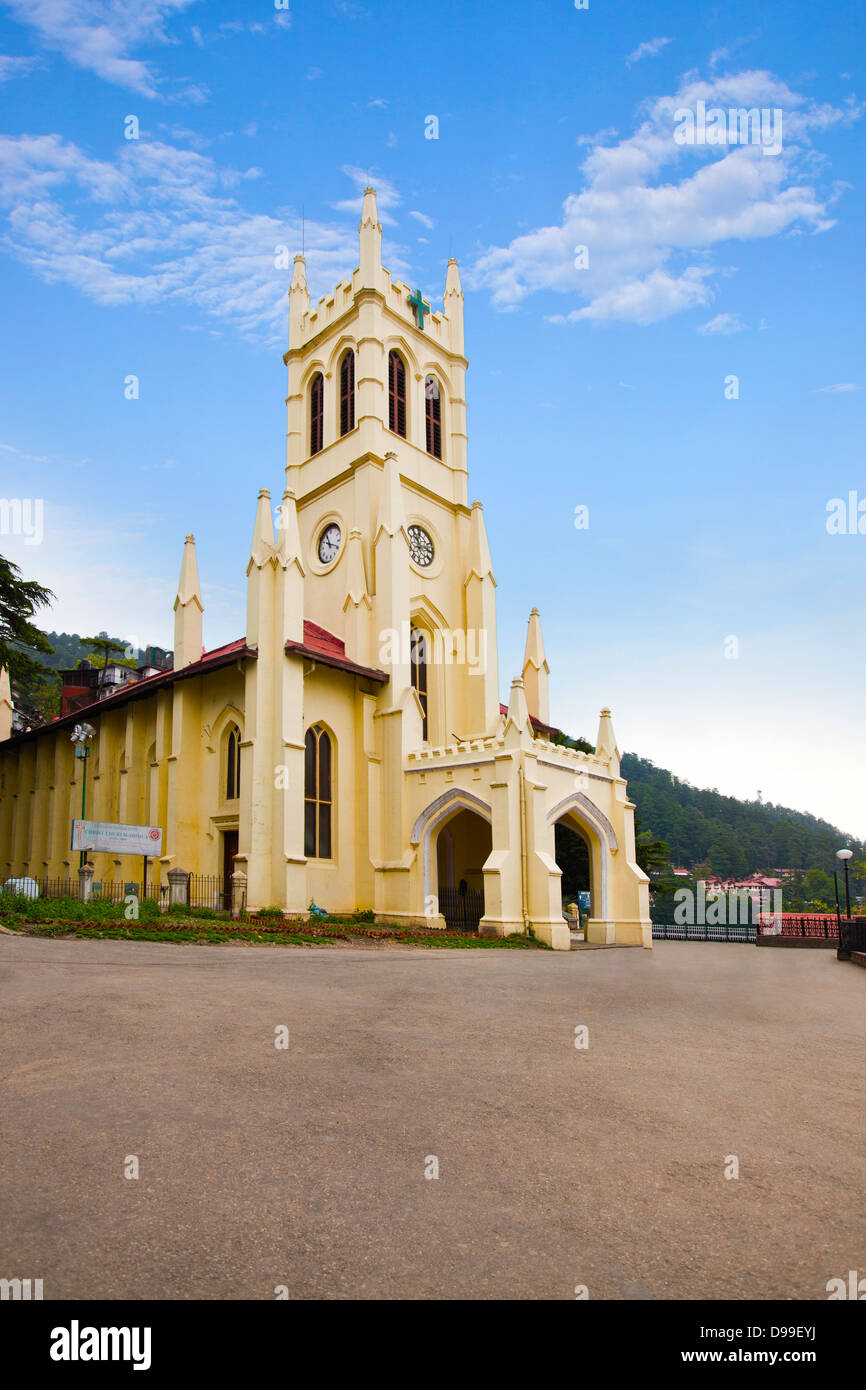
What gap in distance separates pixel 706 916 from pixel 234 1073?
6159 centimetres

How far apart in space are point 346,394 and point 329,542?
6.59 metres

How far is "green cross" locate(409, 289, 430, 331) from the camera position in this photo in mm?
36219

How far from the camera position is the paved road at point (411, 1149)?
3.22 m

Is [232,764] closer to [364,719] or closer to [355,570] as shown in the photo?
[364,719]

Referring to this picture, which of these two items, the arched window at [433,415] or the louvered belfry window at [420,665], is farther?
the arched window at [433,415]

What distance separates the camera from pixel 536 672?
36.5m

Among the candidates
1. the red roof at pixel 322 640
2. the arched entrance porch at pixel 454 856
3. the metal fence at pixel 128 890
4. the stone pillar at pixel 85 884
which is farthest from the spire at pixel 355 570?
the stone pillar at pixel 85 884

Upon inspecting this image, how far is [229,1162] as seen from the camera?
4.16 m

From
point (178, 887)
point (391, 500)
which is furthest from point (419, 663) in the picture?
point (178, 887)

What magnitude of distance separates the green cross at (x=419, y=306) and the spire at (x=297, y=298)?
17.3 feet

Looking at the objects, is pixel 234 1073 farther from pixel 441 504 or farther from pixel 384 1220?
pixel 441 504

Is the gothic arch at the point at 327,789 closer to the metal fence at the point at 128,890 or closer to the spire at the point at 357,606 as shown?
the spire at the point at 357,606

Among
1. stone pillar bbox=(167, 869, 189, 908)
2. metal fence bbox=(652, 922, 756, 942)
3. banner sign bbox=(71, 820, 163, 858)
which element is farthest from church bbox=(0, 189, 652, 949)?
metal fence bbox=(652, 922, 756, 942)
